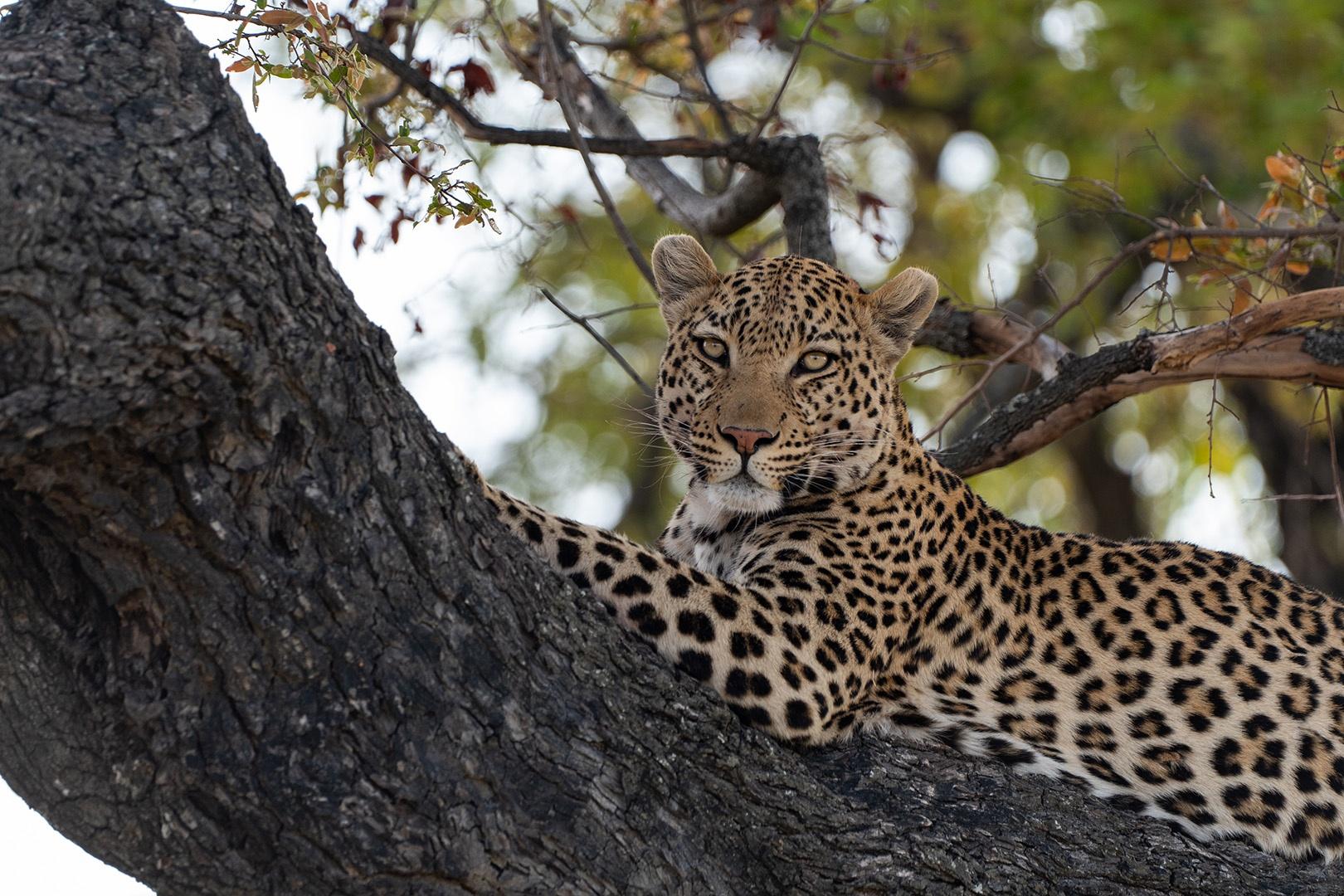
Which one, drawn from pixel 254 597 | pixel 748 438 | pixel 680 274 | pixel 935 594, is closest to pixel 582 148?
pixel 680 274

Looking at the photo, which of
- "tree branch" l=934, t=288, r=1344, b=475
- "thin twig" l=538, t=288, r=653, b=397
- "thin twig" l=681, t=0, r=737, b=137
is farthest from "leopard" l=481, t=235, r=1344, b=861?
"thin twig" l=681, t=0, r=737, b=137

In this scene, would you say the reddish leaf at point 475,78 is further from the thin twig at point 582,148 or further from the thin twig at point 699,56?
the thin twig at point 699,56

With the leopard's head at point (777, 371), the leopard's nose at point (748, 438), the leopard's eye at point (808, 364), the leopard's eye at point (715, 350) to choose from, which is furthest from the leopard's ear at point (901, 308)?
the leopard's nose at point (748, 438)

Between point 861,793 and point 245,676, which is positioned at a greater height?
point 861,793

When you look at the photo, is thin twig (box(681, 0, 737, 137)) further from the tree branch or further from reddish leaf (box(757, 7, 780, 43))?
the tree branch

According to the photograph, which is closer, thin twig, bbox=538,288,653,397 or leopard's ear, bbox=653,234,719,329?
thin twig, bbox=538,288,653,397

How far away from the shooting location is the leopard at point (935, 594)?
618cm

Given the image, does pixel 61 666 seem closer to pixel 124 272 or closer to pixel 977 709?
pixel 124 272

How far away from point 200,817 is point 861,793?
218 cm

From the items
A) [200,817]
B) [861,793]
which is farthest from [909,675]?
[200,817]

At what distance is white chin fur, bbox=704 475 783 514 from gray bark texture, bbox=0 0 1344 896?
1.64m

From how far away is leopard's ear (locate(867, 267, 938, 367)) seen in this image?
23.6ft

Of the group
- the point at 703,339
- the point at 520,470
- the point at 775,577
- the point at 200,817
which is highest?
the point at 520,470

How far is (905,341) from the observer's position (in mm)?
7324
